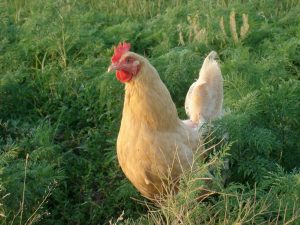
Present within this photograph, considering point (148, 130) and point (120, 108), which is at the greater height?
point (148, 130)

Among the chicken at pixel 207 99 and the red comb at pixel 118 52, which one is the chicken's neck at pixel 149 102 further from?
the chicken at pixel 207 99

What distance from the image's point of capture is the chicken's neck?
3830 mm

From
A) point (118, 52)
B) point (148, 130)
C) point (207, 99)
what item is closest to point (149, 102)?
point (148, 130)

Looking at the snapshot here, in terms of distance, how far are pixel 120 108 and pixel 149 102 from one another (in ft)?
4.38

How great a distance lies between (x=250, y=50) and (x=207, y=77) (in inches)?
62.7

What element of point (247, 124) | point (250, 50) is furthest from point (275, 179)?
point (250, 50)

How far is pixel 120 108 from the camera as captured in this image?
517cm

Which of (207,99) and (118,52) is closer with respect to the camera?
(118,52)

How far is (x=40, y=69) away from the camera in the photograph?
586cm

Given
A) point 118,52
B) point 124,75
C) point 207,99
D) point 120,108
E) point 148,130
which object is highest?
point 118,52

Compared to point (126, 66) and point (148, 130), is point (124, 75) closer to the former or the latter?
point (126, 66)

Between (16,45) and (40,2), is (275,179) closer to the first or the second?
(16,45)

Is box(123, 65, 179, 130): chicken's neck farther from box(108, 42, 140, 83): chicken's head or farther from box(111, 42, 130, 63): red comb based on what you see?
box(111, 42, 130, 63): red comb

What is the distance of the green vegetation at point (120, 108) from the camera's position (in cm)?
359
